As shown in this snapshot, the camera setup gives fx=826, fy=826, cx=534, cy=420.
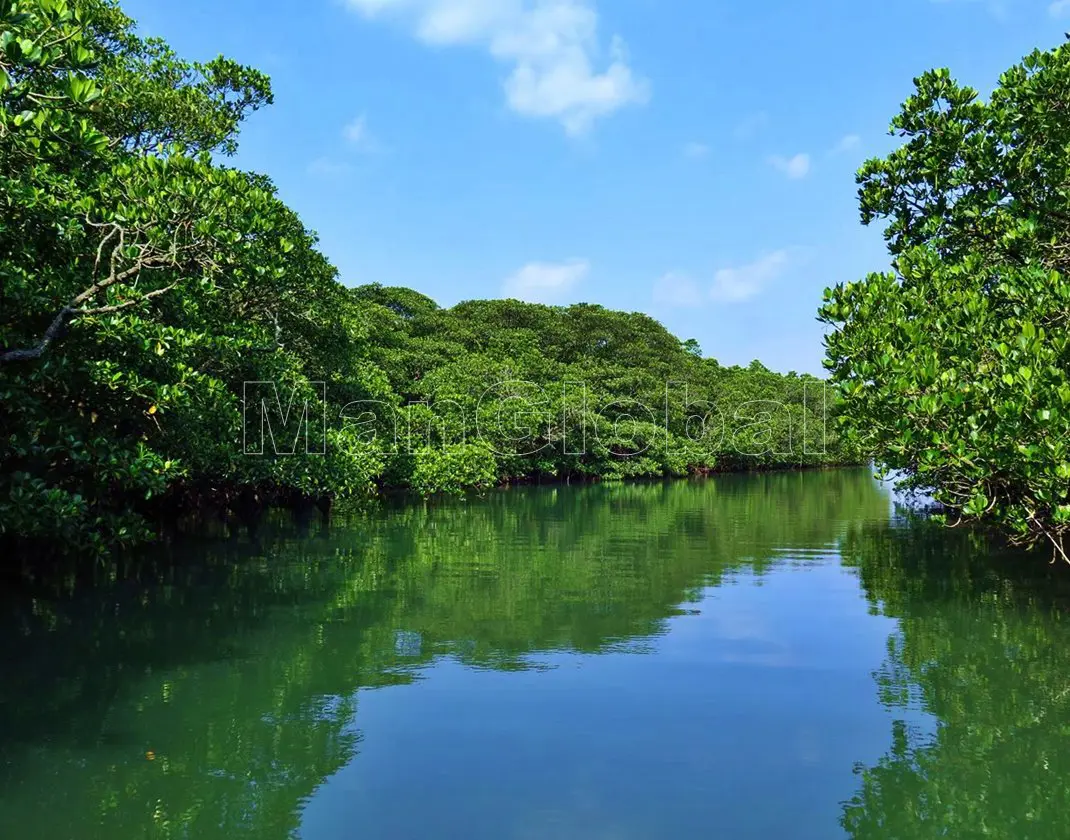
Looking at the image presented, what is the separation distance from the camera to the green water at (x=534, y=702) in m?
5.50

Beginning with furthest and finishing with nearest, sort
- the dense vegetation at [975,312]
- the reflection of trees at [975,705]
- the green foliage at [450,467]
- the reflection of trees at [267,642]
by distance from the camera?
the green foliage at [450,467], the dense vegetation at [975,312], the reflection of trees at [267,642], the reflection of trees at [975,705]

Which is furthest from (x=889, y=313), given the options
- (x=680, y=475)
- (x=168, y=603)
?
(x=680, y=475)

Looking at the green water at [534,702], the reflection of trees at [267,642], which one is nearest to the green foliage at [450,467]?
the reflection of trees at [267,642]

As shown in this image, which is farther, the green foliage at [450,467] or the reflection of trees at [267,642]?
the green foliage at [450,467]

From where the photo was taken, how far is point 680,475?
169 feet

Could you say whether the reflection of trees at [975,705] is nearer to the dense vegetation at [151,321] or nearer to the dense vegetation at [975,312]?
the dense vegetation at [975,312]

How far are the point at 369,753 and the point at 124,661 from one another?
12.8ft

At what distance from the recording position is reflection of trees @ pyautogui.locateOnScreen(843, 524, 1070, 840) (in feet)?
18.0

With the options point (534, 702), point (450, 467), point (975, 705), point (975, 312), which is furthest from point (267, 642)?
point (450, 467)

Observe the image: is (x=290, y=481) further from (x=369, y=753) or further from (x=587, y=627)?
(x=369, y=753)

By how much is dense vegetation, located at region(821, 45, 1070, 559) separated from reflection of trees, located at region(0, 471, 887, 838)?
411cm

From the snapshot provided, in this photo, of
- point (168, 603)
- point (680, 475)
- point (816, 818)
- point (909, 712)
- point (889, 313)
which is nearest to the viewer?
point (816, 818)

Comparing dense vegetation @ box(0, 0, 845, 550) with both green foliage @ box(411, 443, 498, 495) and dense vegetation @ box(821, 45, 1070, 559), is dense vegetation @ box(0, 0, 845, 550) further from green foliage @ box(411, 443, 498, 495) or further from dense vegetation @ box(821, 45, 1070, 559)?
dense vegetation @ box(821, 45, 1070, 559)

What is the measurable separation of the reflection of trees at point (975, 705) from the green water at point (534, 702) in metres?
0.03
